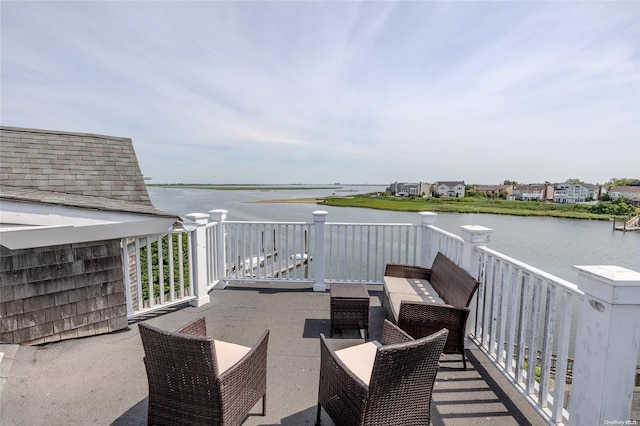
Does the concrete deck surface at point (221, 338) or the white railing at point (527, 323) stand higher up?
the white railing at point (527, 323)

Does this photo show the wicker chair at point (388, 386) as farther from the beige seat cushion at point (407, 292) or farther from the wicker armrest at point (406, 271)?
the wicker armrest at point (406, 271)

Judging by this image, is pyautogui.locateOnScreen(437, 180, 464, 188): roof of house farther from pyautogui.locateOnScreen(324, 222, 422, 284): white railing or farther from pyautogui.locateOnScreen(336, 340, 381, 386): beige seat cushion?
pyautogui.locateOnScreen(336, 340, 381, 386): beige seat cushion

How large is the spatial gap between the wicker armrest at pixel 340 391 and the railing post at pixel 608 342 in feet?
3.46

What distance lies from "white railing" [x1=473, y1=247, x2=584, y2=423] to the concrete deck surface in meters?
0.17

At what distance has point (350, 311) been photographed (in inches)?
123

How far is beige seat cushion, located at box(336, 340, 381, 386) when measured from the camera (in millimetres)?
1812

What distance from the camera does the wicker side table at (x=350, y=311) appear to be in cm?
311

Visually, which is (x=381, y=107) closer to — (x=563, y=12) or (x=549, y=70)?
(x=549, y=70)

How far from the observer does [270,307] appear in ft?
12.9

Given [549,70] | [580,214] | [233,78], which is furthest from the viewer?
[580,214]

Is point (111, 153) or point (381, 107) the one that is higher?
point (381, 107)

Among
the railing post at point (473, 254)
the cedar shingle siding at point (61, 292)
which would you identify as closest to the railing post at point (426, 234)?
the railing post at point (473, 254)

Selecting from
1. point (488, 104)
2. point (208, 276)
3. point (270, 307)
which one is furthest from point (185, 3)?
point (488, 104)

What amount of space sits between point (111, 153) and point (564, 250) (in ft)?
64.0
